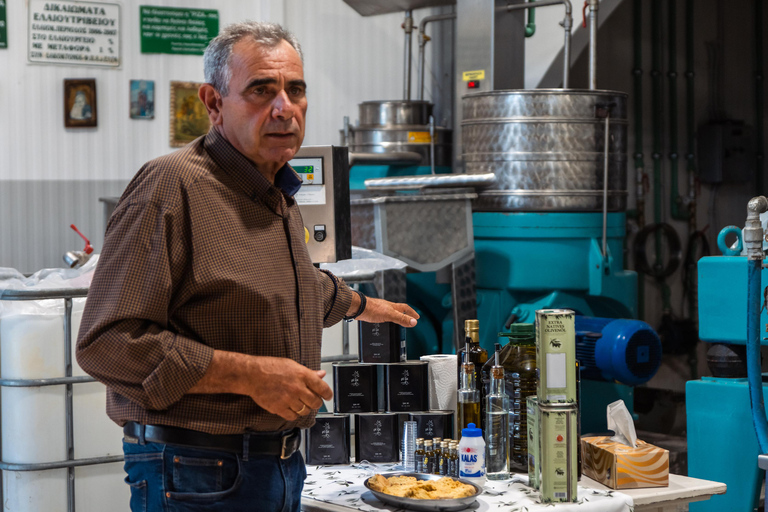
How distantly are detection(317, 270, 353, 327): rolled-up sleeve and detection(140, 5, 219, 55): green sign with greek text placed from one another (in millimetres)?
4539

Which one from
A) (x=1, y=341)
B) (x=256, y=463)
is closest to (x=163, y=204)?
(x=256, y=463)

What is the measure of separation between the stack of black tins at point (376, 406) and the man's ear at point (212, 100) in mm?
846

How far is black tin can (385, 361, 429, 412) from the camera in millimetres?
2416

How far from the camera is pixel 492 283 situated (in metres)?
5.18

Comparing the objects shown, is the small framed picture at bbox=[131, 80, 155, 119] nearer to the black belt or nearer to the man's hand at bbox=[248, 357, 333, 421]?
the black belt

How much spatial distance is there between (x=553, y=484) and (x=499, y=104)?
133 inches

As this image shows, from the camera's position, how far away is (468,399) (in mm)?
2244

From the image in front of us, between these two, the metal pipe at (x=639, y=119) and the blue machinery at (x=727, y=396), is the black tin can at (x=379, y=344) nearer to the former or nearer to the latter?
the blue machinery at (x=727, y=396)

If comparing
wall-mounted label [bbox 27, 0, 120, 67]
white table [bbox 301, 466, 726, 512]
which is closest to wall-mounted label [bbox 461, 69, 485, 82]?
wall-mounted label [bbox 27, 0, 120, 67]

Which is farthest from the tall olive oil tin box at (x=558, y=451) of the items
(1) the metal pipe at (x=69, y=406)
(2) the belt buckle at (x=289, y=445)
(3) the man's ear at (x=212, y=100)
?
(1) the metal pipe at (x=69, y=406)

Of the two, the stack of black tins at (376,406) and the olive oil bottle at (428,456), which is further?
the stack of black tins at (376,406)

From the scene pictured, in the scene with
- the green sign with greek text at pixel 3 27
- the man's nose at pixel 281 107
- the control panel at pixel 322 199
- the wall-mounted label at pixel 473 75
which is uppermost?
the green sign with greek text at pixel 3 27

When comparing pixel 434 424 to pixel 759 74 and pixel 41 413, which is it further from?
pixel 759 74

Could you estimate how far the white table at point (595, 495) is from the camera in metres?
1.97
